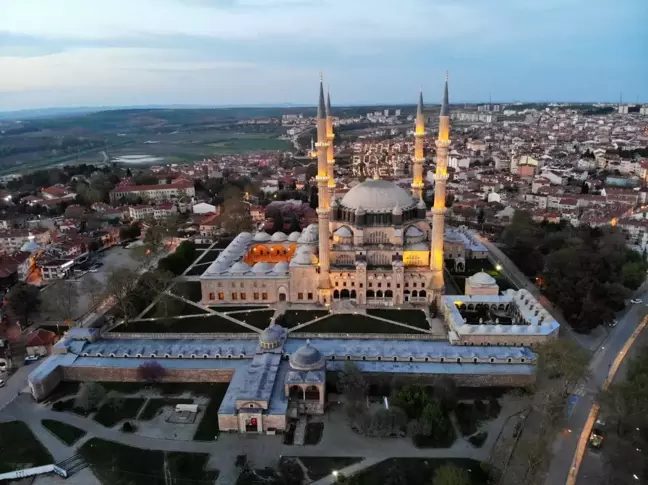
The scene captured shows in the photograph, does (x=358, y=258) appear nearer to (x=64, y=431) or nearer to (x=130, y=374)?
(x=130, y=374)

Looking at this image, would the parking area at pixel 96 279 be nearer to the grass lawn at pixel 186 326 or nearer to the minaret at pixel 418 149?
the grass lawn at pixel 186 326

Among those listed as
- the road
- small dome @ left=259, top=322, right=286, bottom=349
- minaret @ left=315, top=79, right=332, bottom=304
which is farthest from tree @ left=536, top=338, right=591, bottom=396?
minaret @ left=315, top=79, right=332, bottom=304

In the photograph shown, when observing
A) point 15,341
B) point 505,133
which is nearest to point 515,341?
point 15,341

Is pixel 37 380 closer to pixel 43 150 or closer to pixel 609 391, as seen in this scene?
pixel 609 391

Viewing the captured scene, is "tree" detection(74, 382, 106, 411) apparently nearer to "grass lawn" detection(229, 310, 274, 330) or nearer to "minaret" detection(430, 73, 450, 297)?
"grass lawn" detection(229, 310, 274, 330)

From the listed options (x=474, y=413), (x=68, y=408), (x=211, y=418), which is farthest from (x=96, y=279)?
(x=474, y=413)
